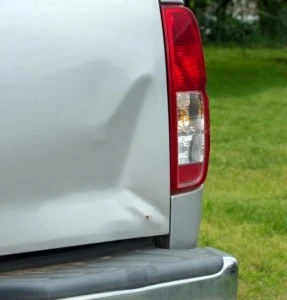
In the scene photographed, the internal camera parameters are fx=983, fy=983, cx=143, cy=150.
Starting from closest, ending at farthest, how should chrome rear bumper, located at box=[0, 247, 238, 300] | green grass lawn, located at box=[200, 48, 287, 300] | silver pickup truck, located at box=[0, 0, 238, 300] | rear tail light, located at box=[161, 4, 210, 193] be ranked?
chrome rear bumper, located at box=[0, 247, 238, 300] → silver pickup truck, located at box=[0, 0, 238, 300] → rear tail light, located at box=[161, 4, 210, 193] → green grass lawn, located at box=[200, 48, 287, 300]

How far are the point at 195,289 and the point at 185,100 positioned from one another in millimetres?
578

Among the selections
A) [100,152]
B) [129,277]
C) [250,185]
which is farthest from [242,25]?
[129,277]

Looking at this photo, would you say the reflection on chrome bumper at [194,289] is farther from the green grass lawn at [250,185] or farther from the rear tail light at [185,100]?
the green grass lawn at [250,185]

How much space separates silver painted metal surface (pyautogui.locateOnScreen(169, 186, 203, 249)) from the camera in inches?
117

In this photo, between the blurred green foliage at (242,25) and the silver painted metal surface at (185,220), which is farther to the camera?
the blurred green foliage at (242,25)

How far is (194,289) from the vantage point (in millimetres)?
2750

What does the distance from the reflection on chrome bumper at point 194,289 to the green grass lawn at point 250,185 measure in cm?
229

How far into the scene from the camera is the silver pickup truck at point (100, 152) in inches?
104

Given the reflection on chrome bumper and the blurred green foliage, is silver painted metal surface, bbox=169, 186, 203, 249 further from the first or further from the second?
the blurred green foliage

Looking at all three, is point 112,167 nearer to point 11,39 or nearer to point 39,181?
point 39,181

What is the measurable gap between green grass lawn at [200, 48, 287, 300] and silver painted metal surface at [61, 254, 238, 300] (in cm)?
229

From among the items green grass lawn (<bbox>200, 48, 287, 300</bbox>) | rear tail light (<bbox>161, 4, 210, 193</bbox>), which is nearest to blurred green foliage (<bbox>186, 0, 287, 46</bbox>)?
green grass lawn (<bbox>200, 48, 287, 300</bbox>)

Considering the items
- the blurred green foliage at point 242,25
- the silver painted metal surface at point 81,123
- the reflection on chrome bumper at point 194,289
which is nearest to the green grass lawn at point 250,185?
the reflection on chrome bumper at point 194,289

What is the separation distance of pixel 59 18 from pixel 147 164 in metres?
0.50
